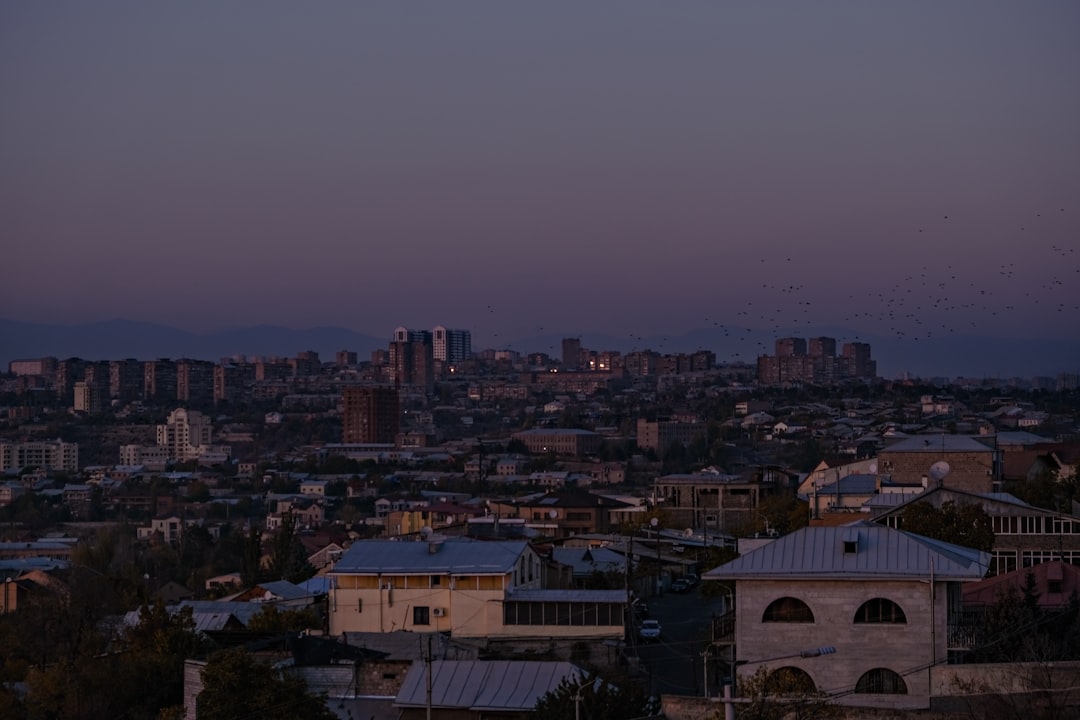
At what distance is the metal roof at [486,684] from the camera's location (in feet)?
56.9

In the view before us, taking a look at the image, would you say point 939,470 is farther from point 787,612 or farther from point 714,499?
point 714,499

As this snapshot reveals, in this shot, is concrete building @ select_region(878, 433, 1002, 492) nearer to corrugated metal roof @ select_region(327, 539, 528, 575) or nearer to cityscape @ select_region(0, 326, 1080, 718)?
cityscape @ select_region(0, 326, 1080, 718)

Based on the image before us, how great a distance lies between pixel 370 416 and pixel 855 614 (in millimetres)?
133019

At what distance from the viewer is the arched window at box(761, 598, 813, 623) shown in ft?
57.4

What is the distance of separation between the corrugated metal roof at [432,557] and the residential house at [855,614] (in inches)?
226

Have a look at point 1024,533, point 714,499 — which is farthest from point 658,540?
point 714,499

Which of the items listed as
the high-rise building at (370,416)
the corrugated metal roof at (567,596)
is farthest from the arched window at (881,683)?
the high-rise building at (370,416)

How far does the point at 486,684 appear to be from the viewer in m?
17.7

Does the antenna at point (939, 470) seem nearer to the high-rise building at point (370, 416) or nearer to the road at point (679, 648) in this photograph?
the road at point (679, 648)

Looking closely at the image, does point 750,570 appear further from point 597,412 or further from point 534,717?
point 597,412

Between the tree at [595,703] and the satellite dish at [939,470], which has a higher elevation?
the satellite dish at [939,470]

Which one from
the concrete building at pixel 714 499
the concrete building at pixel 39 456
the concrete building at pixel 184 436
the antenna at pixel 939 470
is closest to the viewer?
the antenna at pixel 939 470

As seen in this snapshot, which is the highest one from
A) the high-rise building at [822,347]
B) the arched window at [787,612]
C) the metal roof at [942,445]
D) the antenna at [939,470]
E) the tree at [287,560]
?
the high-rise building at [822,347]

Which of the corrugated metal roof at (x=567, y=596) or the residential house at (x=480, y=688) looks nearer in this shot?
the residential house at (x=480, y=688)
